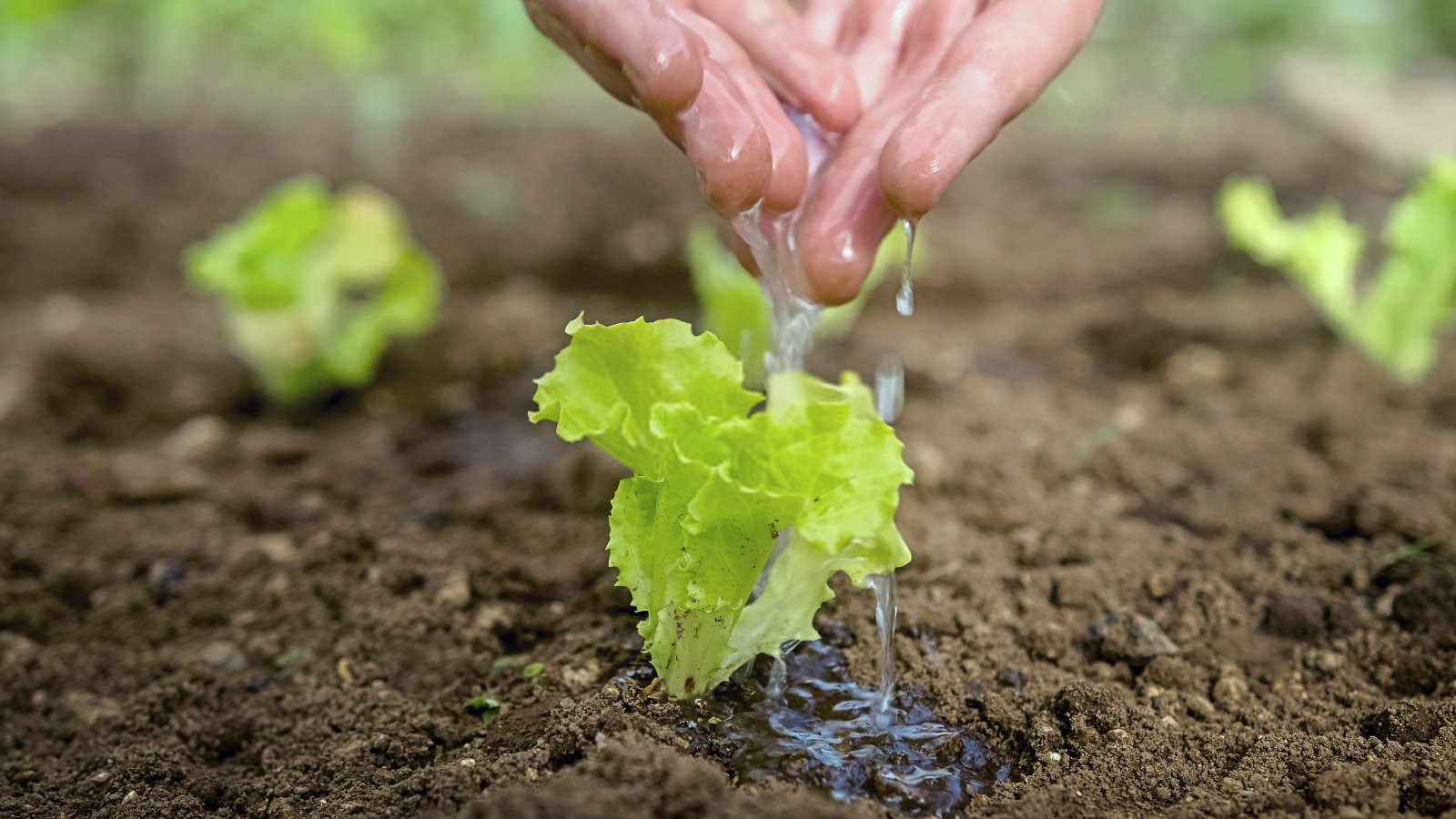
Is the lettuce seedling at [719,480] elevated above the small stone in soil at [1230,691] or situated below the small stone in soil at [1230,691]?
above

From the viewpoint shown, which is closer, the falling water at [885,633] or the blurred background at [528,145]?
the falling water at [885,633]

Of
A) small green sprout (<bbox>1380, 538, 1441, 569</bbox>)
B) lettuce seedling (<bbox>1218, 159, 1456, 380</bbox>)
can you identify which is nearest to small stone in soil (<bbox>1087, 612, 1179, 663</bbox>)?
small green sprout (<bbox>1380, 538, 1441, 569</bbox>)

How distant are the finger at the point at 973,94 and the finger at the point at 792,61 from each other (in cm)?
13

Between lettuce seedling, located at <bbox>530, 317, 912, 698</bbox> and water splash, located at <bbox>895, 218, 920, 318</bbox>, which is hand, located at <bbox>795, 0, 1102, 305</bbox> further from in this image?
lettuce seedling, located at <bbox>530, 317, 912, 698</bbox>

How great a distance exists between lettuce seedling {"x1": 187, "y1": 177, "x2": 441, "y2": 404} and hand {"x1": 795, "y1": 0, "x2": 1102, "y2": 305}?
158cm

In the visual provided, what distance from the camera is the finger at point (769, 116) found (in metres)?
1.29

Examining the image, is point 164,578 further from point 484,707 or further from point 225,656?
point 484,707

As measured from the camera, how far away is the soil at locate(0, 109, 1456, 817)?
136cm

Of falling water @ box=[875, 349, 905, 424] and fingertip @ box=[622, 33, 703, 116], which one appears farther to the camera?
falling water @ box=[875, 349, 905, 424]

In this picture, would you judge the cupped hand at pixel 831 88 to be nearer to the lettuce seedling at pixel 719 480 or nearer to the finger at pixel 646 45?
the finger at pixel 646 45

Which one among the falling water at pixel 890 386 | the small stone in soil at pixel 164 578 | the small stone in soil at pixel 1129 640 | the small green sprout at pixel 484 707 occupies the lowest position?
the small stone in soil at pixel 164 578

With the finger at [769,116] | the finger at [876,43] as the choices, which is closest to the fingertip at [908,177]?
the finger at [769,116]

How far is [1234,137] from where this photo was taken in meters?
5.15

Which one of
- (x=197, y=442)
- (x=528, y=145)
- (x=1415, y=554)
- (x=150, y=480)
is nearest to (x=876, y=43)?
(x=1415, y=554)
